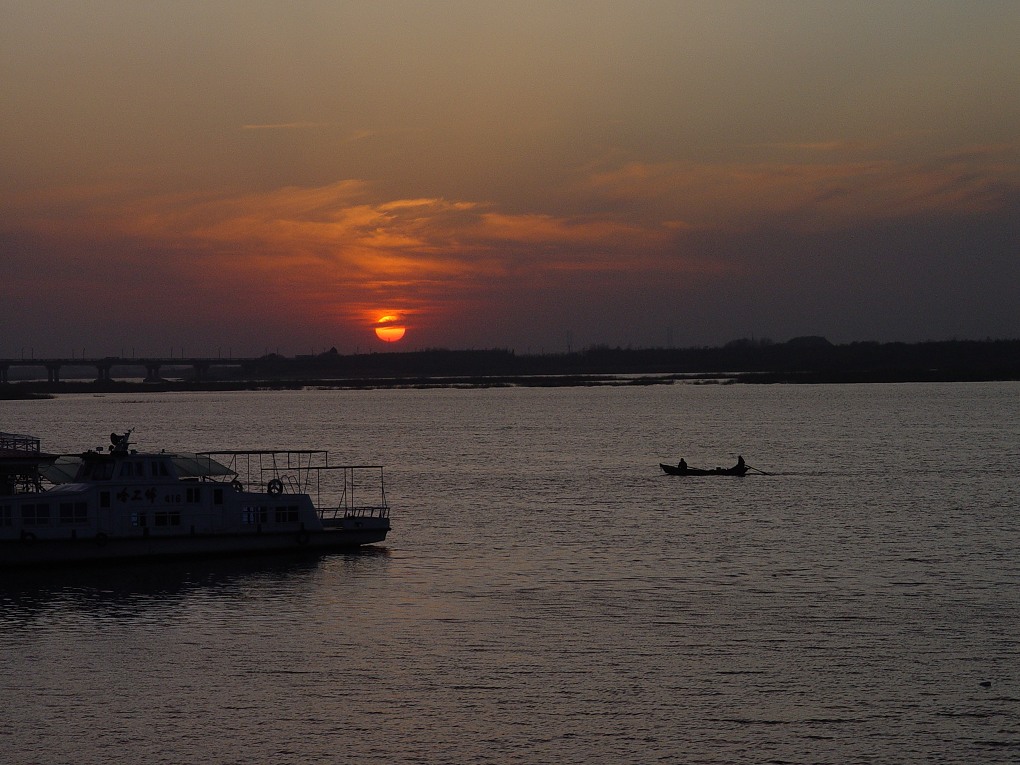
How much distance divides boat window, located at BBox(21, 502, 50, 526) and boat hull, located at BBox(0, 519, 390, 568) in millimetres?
799

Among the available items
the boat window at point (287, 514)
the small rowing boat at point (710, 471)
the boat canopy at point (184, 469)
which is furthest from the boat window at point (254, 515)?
the small rowing boat at point (710, 471)

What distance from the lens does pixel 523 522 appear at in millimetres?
71875

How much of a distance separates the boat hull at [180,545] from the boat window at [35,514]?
2.62 feet

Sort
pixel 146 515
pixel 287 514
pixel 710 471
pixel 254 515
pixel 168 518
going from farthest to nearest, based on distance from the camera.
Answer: pixel 710 471 < pixel 287 514 < pixel 254 515 < pixel 168 518 < pixel 146 515

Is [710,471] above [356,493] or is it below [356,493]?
above

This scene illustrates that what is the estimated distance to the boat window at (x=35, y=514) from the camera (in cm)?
5394

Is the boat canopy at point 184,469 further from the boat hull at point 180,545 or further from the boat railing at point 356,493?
the boat railing at point 356,493

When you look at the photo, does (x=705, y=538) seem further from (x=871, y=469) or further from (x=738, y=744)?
(x=871, y=469)

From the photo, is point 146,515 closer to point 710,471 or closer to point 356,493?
point 356,493

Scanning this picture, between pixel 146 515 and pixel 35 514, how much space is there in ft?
15.9

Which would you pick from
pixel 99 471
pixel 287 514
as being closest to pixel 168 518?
pixel 99 471

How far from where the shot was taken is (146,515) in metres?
56.0

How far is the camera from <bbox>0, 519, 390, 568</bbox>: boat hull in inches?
2124

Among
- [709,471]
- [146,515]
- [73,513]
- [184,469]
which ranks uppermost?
[184,469]
